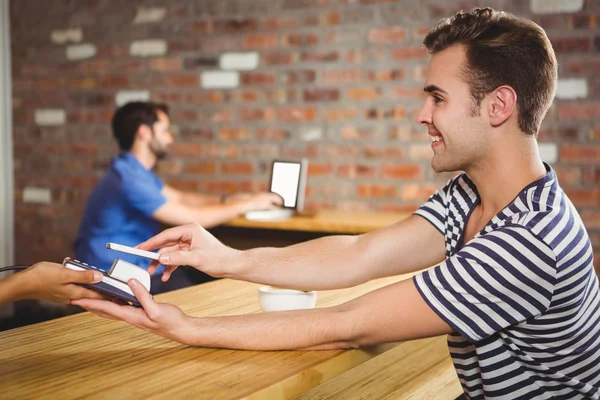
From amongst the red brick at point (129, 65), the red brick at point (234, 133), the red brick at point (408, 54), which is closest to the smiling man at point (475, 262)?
the red brick at point (408, 54)

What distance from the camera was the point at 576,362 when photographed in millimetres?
1293

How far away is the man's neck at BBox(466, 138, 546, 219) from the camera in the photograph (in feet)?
4.66

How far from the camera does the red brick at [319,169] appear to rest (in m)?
3.56

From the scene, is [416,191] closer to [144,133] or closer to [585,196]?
[585,196]

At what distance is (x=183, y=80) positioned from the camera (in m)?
3.85

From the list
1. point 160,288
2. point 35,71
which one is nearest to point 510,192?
point 160,288

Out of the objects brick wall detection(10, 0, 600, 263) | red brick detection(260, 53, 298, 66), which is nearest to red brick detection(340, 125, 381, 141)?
brick wall detection(10, 0, 600, 263)

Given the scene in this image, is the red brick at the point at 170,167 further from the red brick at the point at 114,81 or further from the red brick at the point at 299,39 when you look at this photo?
the red brick at the point at 299,39

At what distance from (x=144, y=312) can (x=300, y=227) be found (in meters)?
1.79

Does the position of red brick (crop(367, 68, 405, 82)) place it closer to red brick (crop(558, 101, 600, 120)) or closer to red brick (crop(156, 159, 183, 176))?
red brick (crop(558, 101, 600, 120))

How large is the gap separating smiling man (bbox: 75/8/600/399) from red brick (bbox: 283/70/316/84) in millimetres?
2018

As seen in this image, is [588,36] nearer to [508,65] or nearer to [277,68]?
[277,68]

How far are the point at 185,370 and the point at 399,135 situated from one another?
2.46 m

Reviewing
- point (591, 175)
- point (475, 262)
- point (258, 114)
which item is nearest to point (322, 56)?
point (258, 114)
